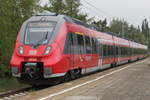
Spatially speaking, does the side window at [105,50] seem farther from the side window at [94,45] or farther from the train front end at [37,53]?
the train front end at [37,53]

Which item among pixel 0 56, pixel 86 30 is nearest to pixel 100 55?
pixel 86 30

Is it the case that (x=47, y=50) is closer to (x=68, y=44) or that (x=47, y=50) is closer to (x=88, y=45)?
(x=68, y=44)

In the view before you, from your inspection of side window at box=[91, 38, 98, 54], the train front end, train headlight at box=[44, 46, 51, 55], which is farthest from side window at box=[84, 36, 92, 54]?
train headlight at box=[44, 46, 51, 55]

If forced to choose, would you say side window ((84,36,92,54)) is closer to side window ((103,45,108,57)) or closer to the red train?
the red train

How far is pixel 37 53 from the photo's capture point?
12430 millimetres

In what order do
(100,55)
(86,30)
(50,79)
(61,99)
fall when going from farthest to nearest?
1. (100,55)
2. (86,30)
3. (50,79)
4. (61,99)

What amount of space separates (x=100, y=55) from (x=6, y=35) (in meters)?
7.61

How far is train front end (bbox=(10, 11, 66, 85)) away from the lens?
12227 mm

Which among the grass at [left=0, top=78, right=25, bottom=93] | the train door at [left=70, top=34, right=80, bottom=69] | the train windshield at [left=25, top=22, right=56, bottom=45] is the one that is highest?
the train windshield at [left=25, top=22, right=56, bottom=45]

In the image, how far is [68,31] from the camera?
1388cm

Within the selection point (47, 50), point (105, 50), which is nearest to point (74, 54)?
point (47, 50)

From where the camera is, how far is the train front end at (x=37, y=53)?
12.2m

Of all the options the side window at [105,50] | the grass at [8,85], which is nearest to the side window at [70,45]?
the grass at [8,85]

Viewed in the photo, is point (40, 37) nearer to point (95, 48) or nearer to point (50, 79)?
point (50, 79)
